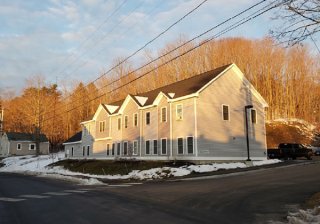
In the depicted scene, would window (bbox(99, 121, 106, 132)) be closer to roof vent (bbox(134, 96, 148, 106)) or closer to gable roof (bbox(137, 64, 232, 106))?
roof vent (bbox(134, 96, 148, 106))

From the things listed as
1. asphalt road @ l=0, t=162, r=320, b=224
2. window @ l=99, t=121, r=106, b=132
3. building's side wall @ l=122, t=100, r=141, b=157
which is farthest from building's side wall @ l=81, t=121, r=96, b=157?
asphalt road @ l=0, t=162, r=320, b=224

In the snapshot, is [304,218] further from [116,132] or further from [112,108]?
[112,108]

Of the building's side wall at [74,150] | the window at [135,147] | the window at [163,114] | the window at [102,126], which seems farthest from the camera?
the building's side wall at [74,150]

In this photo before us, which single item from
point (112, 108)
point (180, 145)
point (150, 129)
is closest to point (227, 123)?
point (180, 145)

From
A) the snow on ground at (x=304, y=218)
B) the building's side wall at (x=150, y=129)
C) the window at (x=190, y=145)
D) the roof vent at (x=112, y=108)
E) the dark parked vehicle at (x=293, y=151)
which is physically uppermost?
the roof vent at (x=112, y=108)

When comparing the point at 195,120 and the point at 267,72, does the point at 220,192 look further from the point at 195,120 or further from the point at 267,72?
the point at 267,72

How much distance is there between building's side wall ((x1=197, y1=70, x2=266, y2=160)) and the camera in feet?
108

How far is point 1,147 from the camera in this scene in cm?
9019

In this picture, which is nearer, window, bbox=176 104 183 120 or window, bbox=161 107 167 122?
window, bbox=176 104 183 120

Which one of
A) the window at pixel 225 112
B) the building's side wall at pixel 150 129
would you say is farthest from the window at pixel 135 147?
the window at pixel 225 112

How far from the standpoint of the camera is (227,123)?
34719 mm

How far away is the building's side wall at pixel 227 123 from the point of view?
32812 millimetres

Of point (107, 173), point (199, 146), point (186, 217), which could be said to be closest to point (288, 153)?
point (199, 146)

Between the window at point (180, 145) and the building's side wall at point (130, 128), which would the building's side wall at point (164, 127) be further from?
the building's side wall at point (130, 128)
